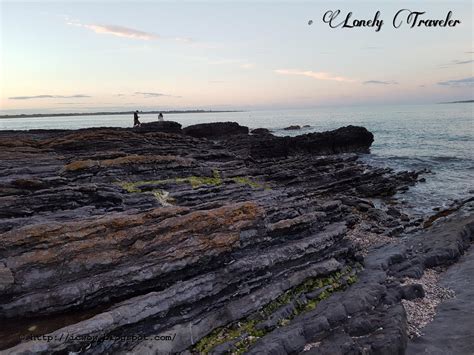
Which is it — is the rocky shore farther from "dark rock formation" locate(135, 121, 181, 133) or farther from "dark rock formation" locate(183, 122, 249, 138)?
"dark rock formation" locate(183, 122, 249, 138)

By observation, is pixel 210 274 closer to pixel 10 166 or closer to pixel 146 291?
pixel 146 291

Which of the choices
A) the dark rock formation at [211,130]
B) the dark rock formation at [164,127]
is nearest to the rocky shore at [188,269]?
the dark rock formation at [164,127]

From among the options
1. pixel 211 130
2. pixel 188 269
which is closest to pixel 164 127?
pixel 211 130

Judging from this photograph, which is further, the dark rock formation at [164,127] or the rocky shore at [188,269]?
the dark rock formation at [164,127]

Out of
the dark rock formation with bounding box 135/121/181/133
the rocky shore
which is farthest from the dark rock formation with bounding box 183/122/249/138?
the rocky shore

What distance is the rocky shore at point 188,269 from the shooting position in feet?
30.6

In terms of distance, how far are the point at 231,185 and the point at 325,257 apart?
251 inches

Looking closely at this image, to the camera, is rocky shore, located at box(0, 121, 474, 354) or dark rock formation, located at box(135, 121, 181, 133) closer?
rocky shore, located at box(0, 121, 474, 354)

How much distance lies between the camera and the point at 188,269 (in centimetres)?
1099

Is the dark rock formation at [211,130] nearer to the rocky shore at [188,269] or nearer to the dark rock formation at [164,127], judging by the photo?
the dark rock formation at [164,127]

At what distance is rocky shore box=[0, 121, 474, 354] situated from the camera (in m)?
9.33

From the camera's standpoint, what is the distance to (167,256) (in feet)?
35.6

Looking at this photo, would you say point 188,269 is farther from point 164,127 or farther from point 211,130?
point 211,130

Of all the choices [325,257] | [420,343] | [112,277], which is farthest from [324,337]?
[112,277]
